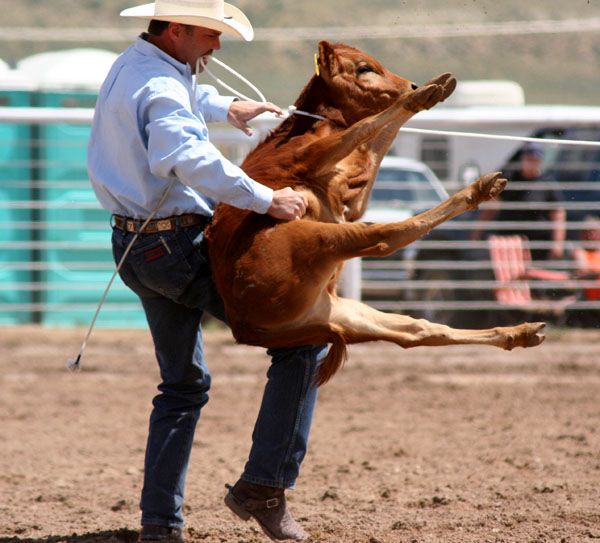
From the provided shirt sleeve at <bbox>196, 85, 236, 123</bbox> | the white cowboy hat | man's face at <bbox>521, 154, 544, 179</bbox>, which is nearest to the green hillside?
man's face at <bbox>521, 154, 544, 179</bbox>

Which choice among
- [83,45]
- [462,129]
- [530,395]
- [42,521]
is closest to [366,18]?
[83,45]

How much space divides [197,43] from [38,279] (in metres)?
6.60

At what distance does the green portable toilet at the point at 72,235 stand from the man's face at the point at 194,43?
5.97m

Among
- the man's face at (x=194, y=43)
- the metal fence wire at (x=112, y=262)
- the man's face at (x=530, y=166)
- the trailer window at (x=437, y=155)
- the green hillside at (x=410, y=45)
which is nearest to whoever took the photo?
the man's face at (x=194, y=43)

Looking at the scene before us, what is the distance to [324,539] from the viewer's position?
4.13 metres

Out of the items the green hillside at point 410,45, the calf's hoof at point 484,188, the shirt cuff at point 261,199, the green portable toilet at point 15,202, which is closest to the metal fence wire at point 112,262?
the green portable toilet at point 15,202

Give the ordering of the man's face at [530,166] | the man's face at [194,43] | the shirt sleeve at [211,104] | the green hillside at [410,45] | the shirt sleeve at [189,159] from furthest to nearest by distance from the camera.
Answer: the green hillside at [410,45] < the man's face at [530,166] < the shirt sleeve at [211,104] < the man's face at [194,43] < the shirt sleeve at [189,159]

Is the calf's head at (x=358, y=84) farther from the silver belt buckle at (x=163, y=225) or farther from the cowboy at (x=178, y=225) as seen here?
the silver belt buckle at (x=163, y=225)

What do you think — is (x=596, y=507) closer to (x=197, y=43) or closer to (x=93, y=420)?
(x=197, y=43)

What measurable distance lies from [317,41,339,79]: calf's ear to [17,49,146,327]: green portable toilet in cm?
584

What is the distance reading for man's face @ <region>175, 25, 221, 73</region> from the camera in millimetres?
3803

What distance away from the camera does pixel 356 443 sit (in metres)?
6.05

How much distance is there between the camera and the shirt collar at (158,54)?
3.77 meters

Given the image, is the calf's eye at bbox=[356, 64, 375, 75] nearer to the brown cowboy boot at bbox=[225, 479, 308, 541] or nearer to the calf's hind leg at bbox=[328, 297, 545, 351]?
the calf's hind leg at bbox=[328, 297, 545, 351]
